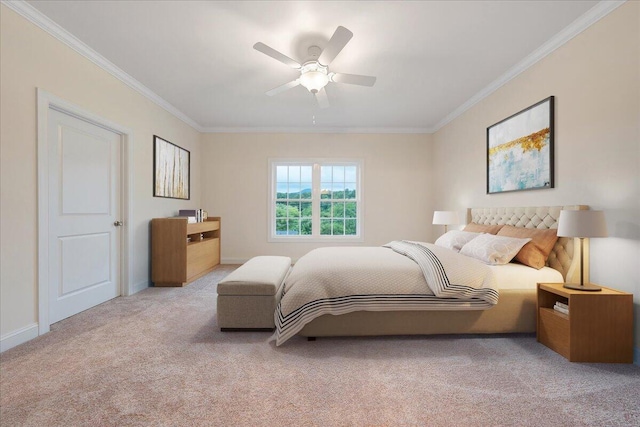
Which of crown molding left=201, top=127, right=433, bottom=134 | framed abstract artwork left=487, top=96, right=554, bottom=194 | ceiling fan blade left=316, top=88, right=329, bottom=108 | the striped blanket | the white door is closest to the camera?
the striped blanket

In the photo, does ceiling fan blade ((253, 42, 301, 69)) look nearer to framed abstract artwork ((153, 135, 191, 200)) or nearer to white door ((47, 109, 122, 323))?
white door ((47, 109, 122, 323))

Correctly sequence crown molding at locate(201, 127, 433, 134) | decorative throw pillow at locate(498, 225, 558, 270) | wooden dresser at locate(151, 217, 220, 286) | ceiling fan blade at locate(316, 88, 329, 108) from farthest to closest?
crown molding at locate(201, 127, 433, 134), wooden dresser at locate(151, 217, 220, 286), ceiling fan blade at locate(316, 88, 329, 108), decorative throw pillow at locate(498, 225, 558, 270)

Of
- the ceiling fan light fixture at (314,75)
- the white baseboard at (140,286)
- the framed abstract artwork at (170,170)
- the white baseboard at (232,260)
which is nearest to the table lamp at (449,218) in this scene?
the ceiling fan light fixture at (314,75)

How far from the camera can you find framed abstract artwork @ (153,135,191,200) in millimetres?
4297

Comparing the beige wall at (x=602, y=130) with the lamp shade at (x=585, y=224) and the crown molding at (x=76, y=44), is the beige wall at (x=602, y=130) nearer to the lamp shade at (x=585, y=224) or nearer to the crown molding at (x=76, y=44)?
the lamp shade at (x=585, y=224)

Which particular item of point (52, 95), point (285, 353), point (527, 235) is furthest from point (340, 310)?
→ point (52, 95)

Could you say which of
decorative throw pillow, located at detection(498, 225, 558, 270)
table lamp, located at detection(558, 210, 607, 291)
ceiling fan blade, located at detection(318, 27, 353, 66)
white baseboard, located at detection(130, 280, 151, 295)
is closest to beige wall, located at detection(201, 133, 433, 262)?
white baseboard, located at detection(130, 280, 151, 295)

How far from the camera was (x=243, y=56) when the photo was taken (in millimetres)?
3076

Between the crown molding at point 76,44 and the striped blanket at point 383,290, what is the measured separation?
3.03 m

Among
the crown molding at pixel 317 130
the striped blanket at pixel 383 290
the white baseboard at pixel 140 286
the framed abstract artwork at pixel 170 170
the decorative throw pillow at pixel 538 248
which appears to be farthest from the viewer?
the crown molding at pixel 317 130

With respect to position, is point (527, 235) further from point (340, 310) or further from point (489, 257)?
point (340, 310)

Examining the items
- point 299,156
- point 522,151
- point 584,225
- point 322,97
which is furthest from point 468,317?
point 299,156

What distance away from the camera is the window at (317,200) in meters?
5.97

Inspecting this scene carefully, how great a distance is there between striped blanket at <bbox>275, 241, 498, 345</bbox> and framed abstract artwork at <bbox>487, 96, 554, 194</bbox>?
133 cm
